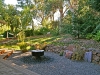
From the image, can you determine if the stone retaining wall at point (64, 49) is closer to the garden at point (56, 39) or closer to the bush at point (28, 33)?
the garden at point (56, 39)

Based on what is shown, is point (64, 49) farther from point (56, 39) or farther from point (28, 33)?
point (28, 33)

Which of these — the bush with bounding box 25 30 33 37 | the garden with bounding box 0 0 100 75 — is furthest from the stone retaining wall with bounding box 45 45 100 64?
the bush with bounding box 25 30 33 37

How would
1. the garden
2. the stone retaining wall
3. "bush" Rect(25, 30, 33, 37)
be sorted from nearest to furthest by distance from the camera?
the garden < the stone retaining wall < "bush" Rect(25, 30, 33, 37)

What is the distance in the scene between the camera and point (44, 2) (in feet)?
75.6

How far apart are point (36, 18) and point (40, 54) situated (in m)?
15.8

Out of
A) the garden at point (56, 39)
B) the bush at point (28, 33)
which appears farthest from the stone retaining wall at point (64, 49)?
the bush at point (28, 33)

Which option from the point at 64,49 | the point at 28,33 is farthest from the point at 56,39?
the point at 28,33

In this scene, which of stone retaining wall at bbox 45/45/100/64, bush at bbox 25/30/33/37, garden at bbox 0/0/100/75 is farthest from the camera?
bush at bbox 25/30/33/37

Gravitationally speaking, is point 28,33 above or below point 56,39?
above

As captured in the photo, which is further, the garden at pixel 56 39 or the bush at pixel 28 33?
the bush at pixel 28 33

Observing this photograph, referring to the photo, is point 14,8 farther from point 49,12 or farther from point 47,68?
point 47,68

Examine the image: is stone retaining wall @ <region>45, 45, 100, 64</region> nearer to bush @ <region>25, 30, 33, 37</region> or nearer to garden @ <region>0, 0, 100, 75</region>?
garden @ <region>0, 0, 100, 75</region>

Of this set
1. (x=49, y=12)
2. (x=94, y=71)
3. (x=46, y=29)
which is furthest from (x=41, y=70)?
(x=49, y=12)

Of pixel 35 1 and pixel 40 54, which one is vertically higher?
pixel 35 1
